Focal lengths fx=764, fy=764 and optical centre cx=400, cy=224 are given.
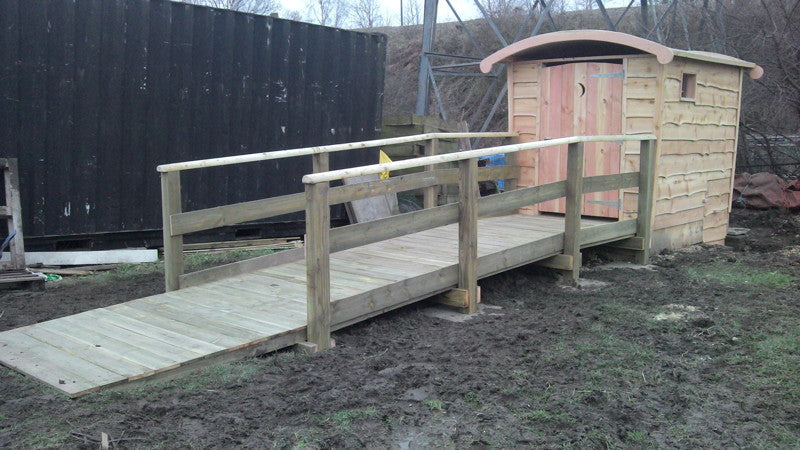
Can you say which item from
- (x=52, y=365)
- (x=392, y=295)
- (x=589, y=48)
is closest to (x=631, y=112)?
(x=589, y=48)

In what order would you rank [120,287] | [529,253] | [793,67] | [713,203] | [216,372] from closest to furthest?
[216,372] → [529,253] → [120,287] → [713,203] → [793,67]

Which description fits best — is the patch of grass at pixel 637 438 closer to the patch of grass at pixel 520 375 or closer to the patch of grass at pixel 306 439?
the patch of grass at pixel 520 375

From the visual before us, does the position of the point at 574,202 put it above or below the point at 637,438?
above

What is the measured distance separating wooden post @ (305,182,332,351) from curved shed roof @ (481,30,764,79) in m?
4.08

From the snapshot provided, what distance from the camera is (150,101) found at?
827 centimetres

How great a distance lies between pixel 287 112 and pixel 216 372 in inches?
217

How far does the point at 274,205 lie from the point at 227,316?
150 centimetres

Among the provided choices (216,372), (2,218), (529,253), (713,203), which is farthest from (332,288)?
(713,203)

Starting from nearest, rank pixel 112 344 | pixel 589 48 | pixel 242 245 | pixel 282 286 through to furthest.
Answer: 1. pixel 112 344
2. pixel 282 286
3. pixel 589 48
4. pixel 242 245

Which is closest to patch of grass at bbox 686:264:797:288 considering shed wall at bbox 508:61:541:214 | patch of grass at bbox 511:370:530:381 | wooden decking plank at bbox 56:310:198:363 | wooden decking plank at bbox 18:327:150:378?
shed wall at bbox 508:61:541:214

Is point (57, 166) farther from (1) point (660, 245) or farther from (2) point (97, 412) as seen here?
(1) point (660, 245)

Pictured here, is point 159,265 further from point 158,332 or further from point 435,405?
point 435,405

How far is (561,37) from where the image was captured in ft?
25.9

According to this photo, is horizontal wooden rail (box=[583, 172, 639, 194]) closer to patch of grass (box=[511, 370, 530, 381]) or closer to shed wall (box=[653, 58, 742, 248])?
shed wall (box=[653, 58, 742, 248])
